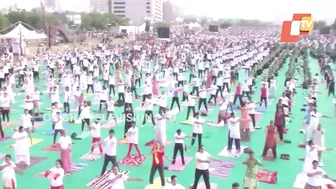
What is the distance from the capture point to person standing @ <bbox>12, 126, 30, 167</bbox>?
10688 mm

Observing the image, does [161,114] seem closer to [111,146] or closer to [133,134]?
[133,134]

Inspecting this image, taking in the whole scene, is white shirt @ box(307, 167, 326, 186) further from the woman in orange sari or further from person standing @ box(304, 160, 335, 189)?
the woman in orange sari

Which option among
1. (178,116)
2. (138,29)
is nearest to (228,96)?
(178,116)

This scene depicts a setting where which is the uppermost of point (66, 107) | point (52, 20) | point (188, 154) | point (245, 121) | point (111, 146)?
point (52, 20)

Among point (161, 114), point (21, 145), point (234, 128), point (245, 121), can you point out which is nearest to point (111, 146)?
point (21, 145)

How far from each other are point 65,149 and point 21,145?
1.16m

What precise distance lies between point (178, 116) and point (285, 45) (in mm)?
37687

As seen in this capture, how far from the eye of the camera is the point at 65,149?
10.5 metres

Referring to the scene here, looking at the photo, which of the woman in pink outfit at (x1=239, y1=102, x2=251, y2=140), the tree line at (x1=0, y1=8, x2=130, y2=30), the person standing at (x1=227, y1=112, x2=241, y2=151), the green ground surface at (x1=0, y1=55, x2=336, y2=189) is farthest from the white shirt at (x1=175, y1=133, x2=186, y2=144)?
the tree line at (x1=0, y1=8, x2=130, y2=30)

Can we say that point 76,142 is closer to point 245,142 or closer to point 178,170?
point 178,170

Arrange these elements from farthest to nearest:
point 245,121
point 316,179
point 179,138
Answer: point 245,121 → point 179,138 → point 316,179

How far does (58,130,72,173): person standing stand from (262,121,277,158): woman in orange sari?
5.07 m

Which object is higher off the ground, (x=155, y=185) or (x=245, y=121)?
(x=245, y=121)

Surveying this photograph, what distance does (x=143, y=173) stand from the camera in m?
A: 10.9
